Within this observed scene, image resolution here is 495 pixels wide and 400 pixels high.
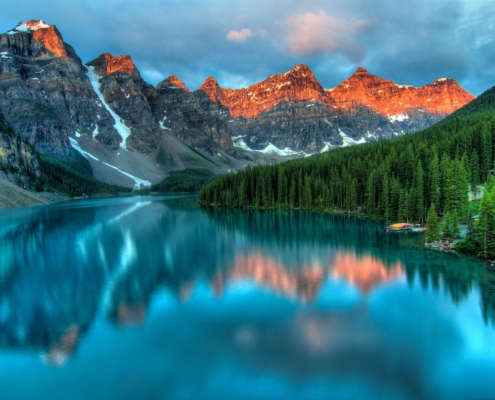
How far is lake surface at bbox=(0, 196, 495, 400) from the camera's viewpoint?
17172 millimetres

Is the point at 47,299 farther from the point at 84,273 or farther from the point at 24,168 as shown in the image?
the point at 24,168

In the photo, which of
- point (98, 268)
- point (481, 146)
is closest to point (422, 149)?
point (481, 146)

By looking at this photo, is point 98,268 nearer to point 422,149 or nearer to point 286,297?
point 286,297

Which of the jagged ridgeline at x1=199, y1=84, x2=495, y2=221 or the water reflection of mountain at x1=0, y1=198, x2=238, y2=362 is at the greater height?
the jagged ridgeline at x1=199, y1=84, x2=495, y2=221

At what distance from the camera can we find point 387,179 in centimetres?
7288

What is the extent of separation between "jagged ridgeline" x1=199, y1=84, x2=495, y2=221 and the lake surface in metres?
20.1

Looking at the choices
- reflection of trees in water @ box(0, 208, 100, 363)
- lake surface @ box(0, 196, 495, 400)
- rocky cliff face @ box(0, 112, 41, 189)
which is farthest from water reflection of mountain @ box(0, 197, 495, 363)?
rocky cliff face @ box(0, 112, 41, 189)

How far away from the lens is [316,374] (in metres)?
17.6

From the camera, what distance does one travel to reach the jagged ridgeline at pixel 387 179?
63594mm

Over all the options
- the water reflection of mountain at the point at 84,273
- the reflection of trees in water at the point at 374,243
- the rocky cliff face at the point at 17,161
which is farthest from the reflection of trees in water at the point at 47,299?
the rocky cliff face at the point at 17,161

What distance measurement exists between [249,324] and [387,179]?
5722 centimetres

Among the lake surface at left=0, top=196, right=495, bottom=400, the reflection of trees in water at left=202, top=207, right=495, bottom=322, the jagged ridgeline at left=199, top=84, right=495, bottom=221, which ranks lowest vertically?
the lake surface at left=0, top=196, right=495, bottom=400

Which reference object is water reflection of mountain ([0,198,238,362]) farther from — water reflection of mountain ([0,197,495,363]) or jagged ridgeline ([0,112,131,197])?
jagged ridgeline ([0,112,131,197])

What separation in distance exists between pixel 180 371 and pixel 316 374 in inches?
255
